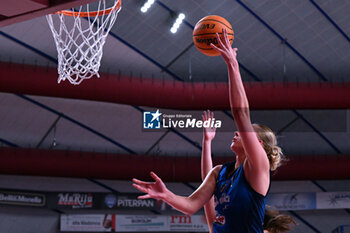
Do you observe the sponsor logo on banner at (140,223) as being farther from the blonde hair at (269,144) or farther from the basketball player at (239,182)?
the blonde hair at (269,144)

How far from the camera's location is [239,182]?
315cm

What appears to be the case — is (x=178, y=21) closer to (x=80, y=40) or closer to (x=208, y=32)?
(x=80, y=40)

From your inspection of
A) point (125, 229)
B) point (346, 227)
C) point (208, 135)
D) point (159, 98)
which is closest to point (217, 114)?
point (159, 98)

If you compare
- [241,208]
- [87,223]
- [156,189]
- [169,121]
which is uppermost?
[169,121]

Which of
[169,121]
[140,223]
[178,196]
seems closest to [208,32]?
[178,196]

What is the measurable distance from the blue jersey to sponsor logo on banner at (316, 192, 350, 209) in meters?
15.5

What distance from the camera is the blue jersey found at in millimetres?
3117

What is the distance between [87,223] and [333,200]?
8824 millimetres

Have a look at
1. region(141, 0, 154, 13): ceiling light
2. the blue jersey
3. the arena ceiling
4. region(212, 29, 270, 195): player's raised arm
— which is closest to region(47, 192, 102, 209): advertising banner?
the arena ceiling

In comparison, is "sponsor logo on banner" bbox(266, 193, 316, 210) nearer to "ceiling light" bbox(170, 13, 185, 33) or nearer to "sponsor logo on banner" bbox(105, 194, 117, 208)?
"sponsor logo on banner" bbox(105, 194, 117, 208)

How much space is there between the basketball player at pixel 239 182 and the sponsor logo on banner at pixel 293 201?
48.9 ft

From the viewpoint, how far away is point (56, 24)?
14.1 meters

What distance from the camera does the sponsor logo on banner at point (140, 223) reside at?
1720 centimetres

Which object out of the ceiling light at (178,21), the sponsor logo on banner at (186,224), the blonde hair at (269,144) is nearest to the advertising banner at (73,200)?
the sponsor logo on banner at (186,224)
